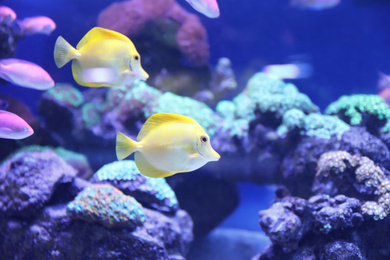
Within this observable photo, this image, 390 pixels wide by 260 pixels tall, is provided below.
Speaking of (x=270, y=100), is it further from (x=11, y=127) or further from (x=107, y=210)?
(x=11, y=127)

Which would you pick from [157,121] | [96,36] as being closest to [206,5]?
[96,36]

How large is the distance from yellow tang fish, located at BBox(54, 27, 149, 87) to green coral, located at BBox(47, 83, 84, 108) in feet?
11.5

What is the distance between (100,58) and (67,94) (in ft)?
12.7


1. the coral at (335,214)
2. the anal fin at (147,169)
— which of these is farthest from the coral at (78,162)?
the coral at (335,214)

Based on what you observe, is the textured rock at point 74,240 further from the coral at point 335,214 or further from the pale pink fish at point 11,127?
the coral at point 335,214

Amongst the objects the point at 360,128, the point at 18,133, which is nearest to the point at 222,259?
the point at 360,128

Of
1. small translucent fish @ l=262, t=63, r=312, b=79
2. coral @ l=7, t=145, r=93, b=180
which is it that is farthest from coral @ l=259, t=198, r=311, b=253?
small translucent fish @ l=262, t=63, r=312, b=79

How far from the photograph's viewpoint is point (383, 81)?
19.2ft

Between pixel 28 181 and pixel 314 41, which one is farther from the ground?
pixel 314 41

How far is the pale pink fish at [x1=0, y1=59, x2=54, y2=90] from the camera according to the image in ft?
7.91

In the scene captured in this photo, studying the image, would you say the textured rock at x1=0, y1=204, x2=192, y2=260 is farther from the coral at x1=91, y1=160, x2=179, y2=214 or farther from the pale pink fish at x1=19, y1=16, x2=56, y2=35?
the pale pink fish at x1=19, y1=16, x2=56, y2=35

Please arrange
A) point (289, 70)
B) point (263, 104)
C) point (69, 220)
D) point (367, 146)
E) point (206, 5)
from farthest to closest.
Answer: point (289, 70) < point (263, 104) < point (367, 146) < point (69, 220) < point (206, 5)

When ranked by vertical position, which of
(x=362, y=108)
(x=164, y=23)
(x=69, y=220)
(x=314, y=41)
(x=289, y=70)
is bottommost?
(x=69, y=220)

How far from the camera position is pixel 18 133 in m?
2.10
